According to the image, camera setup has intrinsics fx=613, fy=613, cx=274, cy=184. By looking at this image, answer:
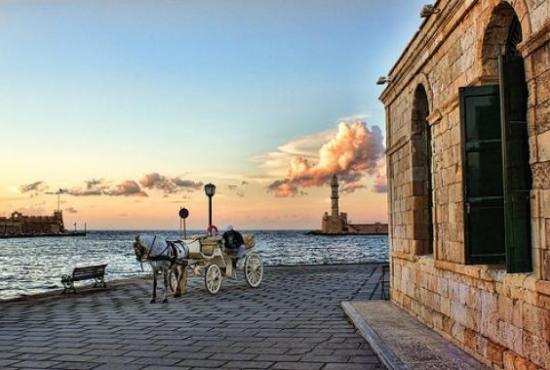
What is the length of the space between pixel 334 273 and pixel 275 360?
595 inches

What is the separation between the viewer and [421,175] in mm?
10062

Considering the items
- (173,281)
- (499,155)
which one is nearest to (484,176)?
(499,155)

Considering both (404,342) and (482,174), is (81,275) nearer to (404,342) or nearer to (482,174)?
(404,342)

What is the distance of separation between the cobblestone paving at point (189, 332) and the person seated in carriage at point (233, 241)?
1301mm

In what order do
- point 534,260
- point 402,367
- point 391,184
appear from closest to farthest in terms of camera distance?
point 534,260 < point 402,367 < point 391,184

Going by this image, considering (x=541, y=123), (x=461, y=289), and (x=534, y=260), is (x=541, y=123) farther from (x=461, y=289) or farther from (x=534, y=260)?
(x=461, y=289)

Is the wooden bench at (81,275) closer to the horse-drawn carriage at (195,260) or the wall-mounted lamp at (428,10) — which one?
the horse-drawn carriage at (195,260)

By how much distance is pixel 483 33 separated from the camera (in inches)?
258

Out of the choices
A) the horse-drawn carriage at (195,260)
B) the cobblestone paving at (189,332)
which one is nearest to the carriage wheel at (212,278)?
the horse-drawn carriage at (195,260)

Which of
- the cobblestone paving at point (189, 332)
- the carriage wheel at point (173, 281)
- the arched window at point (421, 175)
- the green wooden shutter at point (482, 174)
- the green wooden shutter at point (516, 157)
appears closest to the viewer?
the green wooden shutter at point (516, 157)

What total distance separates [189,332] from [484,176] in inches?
210

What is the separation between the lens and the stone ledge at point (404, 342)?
664cm

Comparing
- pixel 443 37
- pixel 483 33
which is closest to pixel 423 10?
pixel 443 37

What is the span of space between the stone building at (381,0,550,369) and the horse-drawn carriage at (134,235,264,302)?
614 cm
